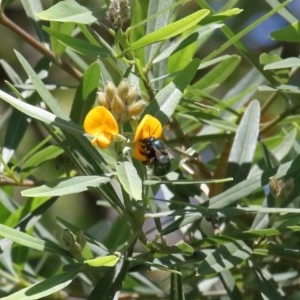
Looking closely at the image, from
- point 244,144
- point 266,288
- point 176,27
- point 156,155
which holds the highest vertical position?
point 176,27

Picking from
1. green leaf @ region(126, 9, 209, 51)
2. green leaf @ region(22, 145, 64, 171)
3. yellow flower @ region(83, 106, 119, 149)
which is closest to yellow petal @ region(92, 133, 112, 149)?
yellow flower @ region(83, 106, 119, 149)

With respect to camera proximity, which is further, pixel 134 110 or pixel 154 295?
pixel 154 295

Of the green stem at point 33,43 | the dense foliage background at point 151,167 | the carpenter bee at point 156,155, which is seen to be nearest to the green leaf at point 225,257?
the dense foliage background at point 151,167

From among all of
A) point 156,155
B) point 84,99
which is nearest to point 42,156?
point 84,99

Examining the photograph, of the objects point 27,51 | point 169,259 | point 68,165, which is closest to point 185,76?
point 169,259

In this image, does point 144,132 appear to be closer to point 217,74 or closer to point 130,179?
point 130,179

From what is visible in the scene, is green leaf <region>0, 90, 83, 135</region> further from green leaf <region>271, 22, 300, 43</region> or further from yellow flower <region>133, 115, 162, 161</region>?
green leaf <region>271, 22, 300, 43</region>

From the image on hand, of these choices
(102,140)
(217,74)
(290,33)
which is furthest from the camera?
(217,74)

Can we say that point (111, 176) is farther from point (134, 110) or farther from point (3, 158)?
point (3, 158)
